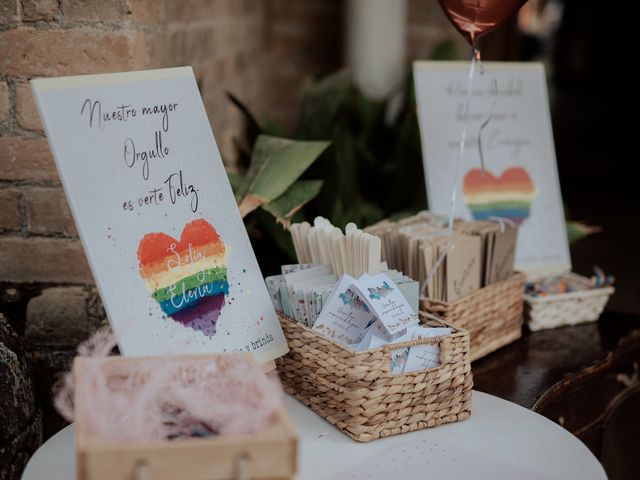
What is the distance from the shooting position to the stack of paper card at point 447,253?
1.64 meters

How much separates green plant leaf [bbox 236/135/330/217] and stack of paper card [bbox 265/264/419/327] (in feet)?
1.17

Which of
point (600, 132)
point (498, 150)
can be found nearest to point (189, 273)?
point (498, 150)

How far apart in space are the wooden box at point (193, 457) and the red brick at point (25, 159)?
83 centimetres

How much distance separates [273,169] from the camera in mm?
1884

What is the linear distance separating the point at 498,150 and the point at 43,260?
3.76 feet

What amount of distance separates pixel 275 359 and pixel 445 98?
87cm

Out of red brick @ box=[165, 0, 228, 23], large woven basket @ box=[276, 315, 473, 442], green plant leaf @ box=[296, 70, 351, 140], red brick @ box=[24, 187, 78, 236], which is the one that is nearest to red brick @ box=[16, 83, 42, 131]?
red brick @ box=[24, 187, 78, 236]

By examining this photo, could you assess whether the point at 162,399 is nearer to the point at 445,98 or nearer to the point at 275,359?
the point at 275,359

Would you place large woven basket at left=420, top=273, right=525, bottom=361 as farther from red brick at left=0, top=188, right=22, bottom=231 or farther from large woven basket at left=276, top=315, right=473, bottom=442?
red brick at left=0, top=188, right=22, bottom=231

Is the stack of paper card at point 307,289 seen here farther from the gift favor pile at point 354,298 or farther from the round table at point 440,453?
the round table at point 440,453

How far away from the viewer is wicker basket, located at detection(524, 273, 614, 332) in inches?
77.5

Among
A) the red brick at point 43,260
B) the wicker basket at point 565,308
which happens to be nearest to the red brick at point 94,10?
the red brick at point 43,260

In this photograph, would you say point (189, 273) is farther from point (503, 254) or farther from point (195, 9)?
point (195, 9)

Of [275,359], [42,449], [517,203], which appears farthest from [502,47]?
[42,449]
